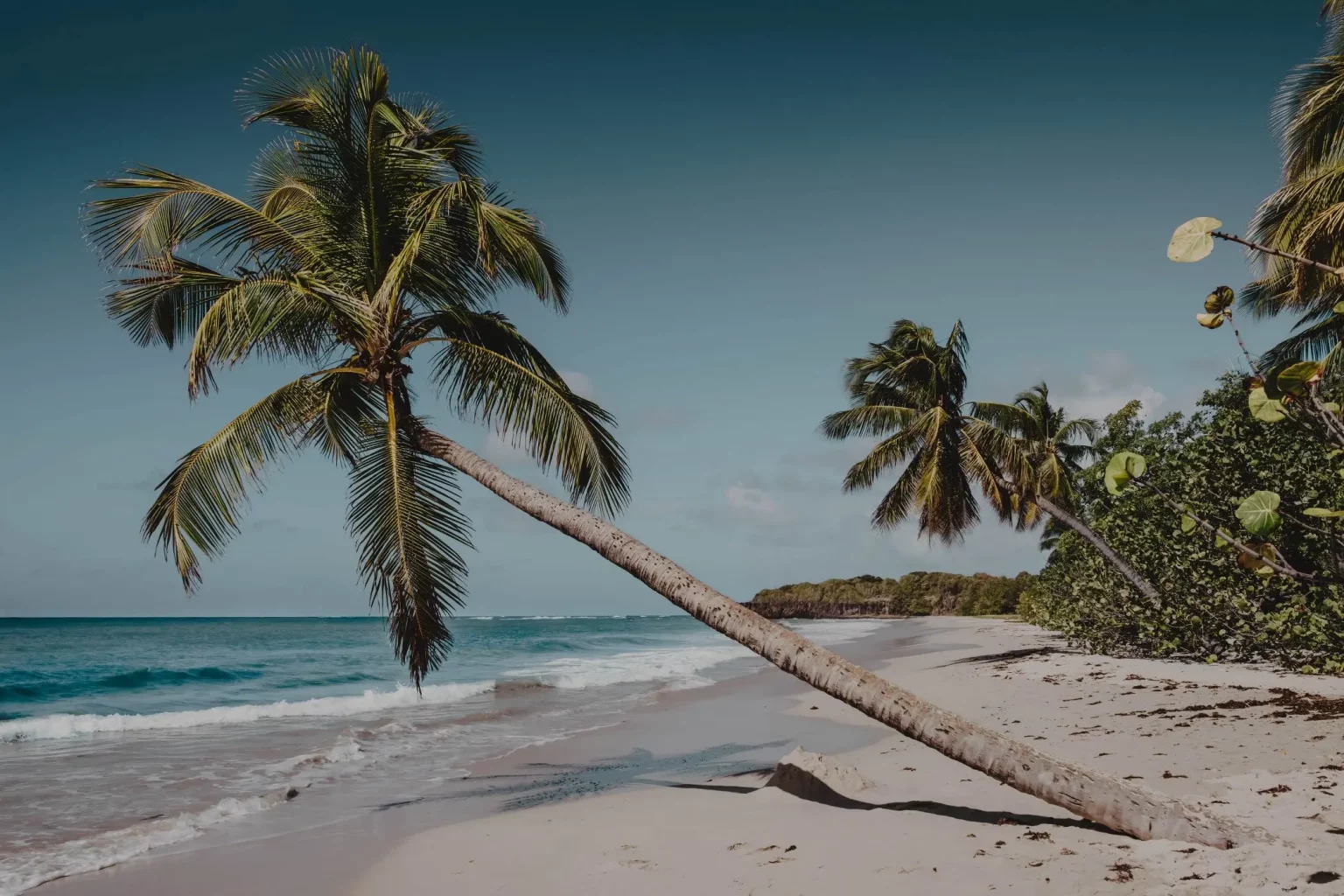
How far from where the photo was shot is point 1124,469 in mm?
1772

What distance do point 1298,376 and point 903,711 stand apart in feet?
13.6

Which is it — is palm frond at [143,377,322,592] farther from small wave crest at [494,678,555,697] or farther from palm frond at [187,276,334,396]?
small wave crest at [494,678,555,697]

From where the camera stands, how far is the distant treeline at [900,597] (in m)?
57.8

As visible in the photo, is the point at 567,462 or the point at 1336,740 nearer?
the point at 1336,740

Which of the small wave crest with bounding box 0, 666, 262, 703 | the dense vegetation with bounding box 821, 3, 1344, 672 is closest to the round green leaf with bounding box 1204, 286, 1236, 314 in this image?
the dense vegetation with bounding box 821, 3, 1344, 672

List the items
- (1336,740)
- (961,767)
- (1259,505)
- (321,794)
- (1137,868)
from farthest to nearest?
(321,794) < (961,767) < (1336,740) < (1137,868) < (1259,505)

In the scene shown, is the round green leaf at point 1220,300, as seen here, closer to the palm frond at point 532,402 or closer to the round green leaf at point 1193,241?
the round green leaf at point 1193,241

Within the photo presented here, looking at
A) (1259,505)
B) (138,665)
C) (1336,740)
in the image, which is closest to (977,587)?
(138,665)

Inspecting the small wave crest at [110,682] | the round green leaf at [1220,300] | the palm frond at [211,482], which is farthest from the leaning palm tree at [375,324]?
the small wave crest at [110,682]

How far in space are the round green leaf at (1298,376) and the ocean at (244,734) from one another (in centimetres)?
861

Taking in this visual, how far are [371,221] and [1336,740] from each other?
9.67m

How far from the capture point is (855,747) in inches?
395

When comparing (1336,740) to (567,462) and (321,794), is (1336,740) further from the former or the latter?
(321,794)

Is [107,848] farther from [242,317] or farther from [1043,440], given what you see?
[1043,440]
